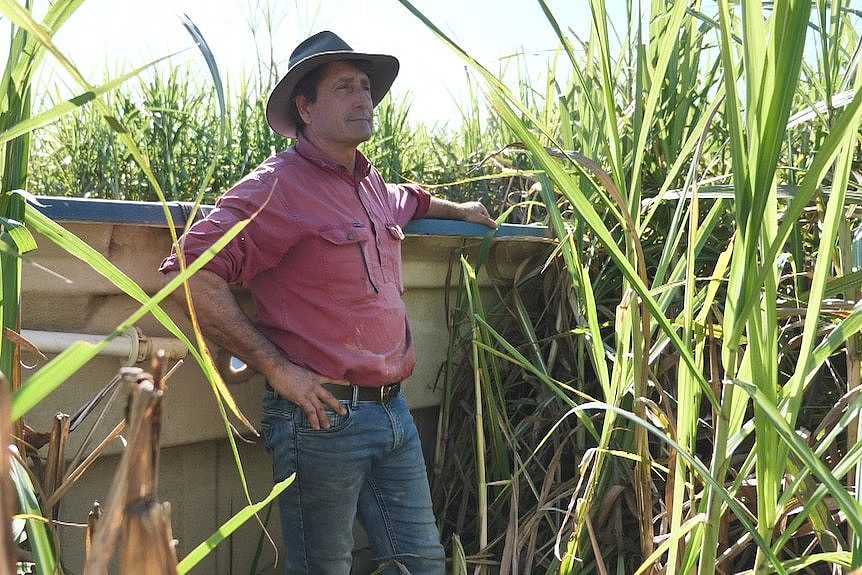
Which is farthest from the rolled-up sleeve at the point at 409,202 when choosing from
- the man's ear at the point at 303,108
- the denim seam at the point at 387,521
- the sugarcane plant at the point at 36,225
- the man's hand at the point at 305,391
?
the sugarcane plant at the point at 36,225

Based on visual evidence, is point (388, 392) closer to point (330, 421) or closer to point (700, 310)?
point (330, 421)

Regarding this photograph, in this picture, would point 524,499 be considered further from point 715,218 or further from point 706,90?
point 715,218

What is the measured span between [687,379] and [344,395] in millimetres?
1285

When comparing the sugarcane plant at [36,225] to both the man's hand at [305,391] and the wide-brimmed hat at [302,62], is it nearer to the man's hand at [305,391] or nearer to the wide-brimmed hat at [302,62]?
the man's hand at [305,391]

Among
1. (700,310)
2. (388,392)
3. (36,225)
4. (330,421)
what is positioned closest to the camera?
(36,225)

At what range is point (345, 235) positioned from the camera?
224cm

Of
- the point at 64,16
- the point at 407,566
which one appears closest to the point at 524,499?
the point at 407,566

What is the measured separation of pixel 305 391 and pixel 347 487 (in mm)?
255

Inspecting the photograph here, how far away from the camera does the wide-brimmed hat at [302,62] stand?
2385mm

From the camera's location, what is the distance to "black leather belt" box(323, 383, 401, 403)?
223 centimetres

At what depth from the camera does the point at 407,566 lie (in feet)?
7.52

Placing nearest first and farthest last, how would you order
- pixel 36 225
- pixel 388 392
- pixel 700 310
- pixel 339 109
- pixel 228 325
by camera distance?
pixel 36 225 → pixel 700 310 → pixel 228 325 → pixel 388 392 → pixel 339 109

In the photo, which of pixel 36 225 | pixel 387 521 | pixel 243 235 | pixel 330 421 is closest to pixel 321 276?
pixel 243 235

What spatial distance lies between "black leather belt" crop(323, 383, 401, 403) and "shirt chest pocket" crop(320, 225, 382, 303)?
197 millimetres
